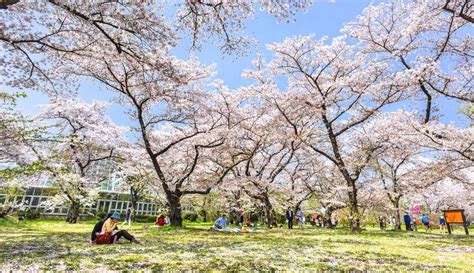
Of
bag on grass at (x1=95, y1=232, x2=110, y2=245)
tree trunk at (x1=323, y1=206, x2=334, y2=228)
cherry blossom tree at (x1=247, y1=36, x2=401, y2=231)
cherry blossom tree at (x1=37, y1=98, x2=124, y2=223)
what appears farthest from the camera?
tree trunk at (x1=323, y1=206, x2=334, y2=228)

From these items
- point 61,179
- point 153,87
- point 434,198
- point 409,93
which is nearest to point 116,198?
point 61,179

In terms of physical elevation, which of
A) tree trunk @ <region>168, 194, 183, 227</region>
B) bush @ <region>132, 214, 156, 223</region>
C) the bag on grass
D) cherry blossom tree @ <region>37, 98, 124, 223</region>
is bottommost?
bush @ <region>132, 214, 156, 223</region>

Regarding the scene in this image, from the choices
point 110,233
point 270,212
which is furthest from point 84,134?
point 110,233

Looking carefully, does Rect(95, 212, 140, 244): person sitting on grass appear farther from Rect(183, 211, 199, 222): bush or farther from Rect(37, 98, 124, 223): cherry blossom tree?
Rect(183, 211, 199, 222): bush

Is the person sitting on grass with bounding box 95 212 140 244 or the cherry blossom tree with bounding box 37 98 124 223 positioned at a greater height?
the cherry blossom tree with bounding box 37 98 124 223

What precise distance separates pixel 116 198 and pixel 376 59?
43.7m

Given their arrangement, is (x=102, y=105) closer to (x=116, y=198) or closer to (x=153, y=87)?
(x=153, y=87)

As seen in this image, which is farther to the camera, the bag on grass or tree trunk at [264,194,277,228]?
tree trunk at [264,194,277,228]

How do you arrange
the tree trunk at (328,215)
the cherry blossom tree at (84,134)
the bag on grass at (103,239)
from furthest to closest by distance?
the tree trunk at (328,215), the cherry blossom tree at (84,134), the bag on grass at (103,239)

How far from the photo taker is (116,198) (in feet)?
152

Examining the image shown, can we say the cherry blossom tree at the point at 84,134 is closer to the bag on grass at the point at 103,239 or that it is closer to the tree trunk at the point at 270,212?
the tree trunk at the point at 270,212

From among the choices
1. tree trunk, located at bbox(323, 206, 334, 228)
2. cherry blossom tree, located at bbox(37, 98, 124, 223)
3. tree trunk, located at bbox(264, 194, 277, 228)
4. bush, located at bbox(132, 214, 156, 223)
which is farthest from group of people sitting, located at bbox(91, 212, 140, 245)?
bush, located at bbox(132, 214, 156, 223)

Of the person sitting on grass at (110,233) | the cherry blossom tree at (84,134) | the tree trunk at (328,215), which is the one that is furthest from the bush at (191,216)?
the person sitting on grass at (110,233)

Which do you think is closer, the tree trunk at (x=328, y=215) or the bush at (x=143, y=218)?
the tree trunk at (x=328, y=215)
